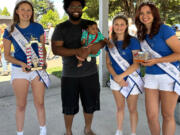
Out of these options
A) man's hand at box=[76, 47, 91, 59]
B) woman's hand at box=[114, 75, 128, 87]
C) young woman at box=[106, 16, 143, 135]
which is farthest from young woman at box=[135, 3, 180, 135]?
man's hand at box=[76, 47, 91, 59]

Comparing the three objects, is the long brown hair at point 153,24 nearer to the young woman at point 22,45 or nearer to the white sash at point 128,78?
the white sash at point 128,78

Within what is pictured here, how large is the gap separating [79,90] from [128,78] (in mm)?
679

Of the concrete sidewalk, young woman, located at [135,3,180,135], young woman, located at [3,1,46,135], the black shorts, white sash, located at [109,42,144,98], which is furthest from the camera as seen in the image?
the concrete sidewalk

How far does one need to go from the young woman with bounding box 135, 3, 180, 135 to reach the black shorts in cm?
70

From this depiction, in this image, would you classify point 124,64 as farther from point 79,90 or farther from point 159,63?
point 79,90

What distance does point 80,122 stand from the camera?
3172 mm

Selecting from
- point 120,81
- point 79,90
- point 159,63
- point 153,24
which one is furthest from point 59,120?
point 153,24

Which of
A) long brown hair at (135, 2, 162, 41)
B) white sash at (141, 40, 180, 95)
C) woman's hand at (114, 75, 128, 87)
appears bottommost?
woman's hand at (114, 75, 128, 87)

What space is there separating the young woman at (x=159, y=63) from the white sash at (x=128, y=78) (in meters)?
0.17

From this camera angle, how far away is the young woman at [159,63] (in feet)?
6.26

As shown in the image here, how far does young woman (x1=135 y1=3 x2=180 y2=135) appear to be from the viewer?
1.91 metres

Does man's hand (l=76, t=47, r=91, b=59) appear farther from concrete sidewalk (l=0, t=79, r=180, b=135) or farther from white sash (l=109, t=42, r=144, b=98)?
concrete sidewalk (l=0, t=79, r=180, b=135)

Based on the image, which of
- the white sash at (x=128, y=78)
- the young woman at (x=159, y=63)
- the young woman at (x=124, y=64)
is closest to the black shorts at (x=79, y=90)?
the young woman at (x=124, y=64)

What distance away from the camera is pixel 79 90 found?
2506mm
